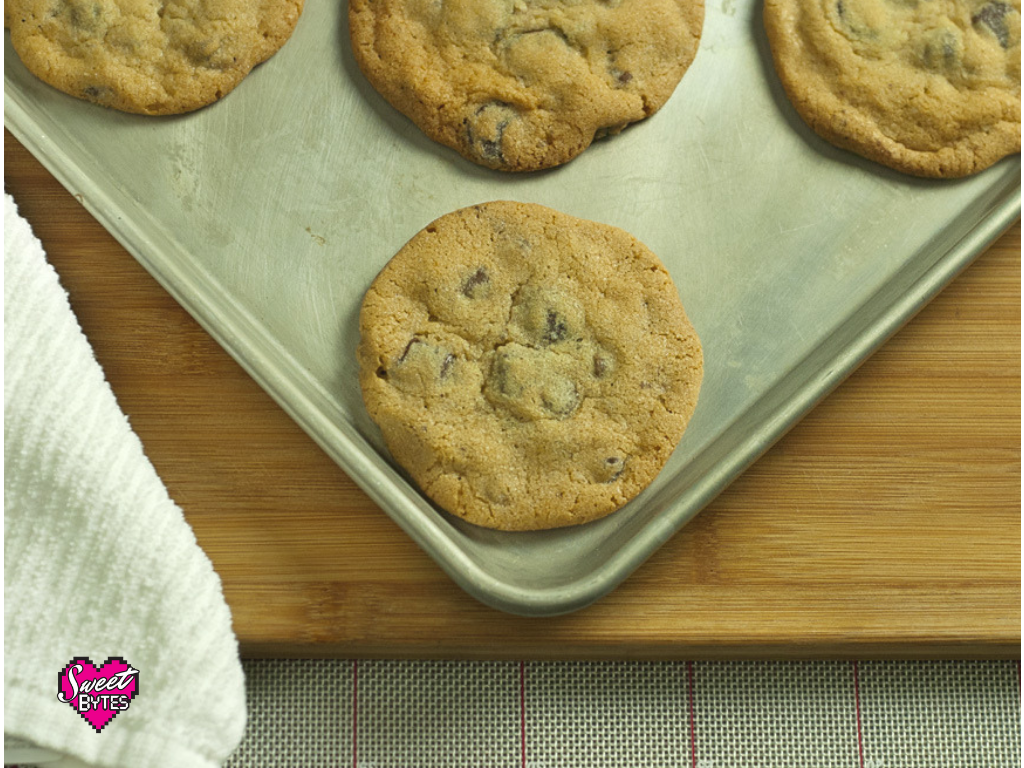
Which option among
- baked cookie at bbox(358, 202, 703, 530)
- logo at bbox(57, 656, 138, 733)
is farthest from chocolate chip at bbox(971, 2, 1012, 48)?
logo at bbox(57, 656, 138, 733)

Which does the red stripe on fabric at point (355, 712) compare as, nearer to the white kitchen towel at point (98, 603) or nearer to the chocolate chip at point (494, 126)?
the white kitchen towel at point (98, 603)

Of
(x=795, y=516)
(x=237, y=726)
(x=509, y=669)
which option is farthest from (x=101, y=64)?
(x=795, y=516)

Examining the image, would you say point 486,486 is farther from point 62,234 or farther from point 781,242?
point 62,234

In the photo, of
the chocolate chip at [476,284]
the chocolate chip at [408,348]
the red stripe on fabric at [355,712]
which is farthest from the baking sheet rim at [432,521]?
the red stripe on fabric at [355,712]

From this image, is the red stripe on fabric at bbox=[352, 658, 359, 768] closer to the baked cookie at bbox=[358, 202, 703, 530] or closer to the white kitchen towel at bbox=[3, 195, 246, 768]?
the white kitchen towel at bbox=[3, 195, 246, 768]

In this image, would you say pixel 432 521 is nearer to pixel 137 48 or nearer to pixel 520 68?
pixel 520 68

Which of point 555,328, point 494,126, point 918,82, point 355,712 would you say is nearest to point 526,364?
point 555,328
